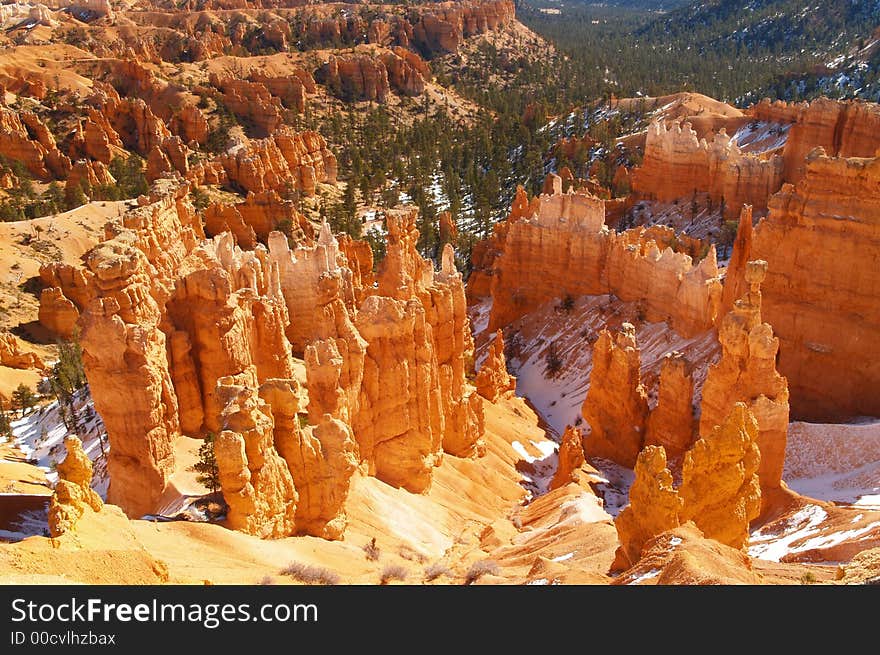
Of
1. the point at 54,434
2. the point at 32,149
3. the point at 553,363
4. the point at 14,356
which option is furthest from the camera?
the point at 32,149

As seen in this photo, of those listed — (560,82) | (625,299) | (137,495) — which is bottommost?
(560,82)

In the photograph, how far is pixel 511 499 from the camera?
1008 inches

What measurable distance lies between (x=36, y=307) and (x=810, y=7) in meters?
138

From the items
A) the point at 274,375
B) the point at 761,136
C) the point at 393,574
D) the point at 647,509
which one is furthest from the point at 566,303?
the point at 761,136

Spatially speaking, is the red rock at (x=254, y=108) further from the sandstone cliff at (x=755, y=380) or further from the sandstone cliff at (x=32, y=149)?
the sandstone cliff at (x=755, y=380)

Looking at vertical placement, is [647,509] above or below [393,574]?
below

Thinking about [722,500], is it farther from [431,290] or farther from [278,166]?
[278,166]

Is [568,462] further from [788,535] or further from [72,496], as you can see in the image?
[72,496]

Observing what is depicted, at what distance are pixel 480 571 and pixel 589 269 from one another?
27960 millimetres

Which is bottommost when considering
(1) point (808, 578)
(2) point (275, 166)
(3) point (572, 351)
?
(2) point (275, 166)

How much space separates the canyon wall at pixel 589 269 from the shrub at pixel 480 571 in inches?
807

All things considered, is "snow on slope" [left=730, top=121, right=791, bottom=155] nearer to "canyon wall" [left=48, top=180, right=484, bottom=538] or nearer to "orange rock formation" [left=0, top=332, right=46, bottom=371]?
"canyon wall" [left=48, top=180, right=484, bottom=538]

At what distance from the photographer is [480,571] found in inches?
564

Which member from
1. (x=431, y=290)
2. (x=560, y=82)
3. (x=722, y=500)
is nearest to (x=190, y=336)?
(x=431, y=290)
